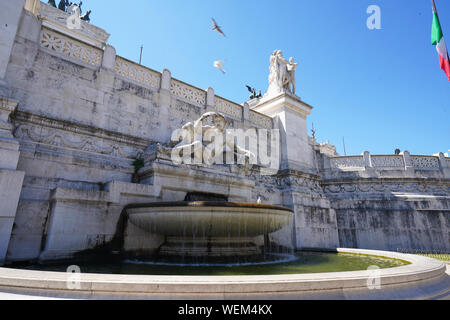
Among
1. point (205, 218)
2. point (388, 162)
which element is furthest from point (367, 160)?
point (205, 218)

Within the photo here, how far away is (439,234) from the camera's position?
42.1 ft

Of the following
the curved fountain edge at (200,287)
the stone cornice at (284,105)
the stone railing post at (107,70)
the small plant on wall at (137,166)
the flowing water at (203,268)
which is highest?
the stone cornice at (284,105)

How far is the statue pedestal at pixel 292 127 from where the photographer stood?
44.7 feet

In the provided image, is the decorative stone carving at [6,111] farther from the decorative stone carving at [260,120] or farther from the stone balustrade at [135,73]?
the decorative stone carving at [260,120]

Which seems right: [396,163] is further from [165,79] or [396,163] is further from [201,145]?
[165,79]

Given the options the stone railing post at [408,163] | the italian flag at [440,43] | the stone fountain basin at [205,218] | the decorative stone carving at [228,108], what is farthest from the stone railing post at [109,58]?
the stone railing post at [408,163]

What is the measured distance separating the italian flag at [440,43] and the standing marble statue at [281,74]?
264 inches

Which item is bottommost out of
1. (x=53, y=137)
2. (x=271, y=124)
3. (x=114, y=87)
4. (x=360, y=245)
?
(x=360, y=245)

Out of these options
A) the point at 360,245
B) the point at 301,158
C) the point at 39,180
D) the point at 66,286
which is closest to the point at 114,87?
the point at 39,180

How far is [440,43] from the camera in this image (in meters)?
10.4

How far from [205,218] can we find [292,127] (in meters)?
10.3

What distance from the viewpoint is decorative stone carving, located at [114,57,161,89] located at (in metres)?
9.46
